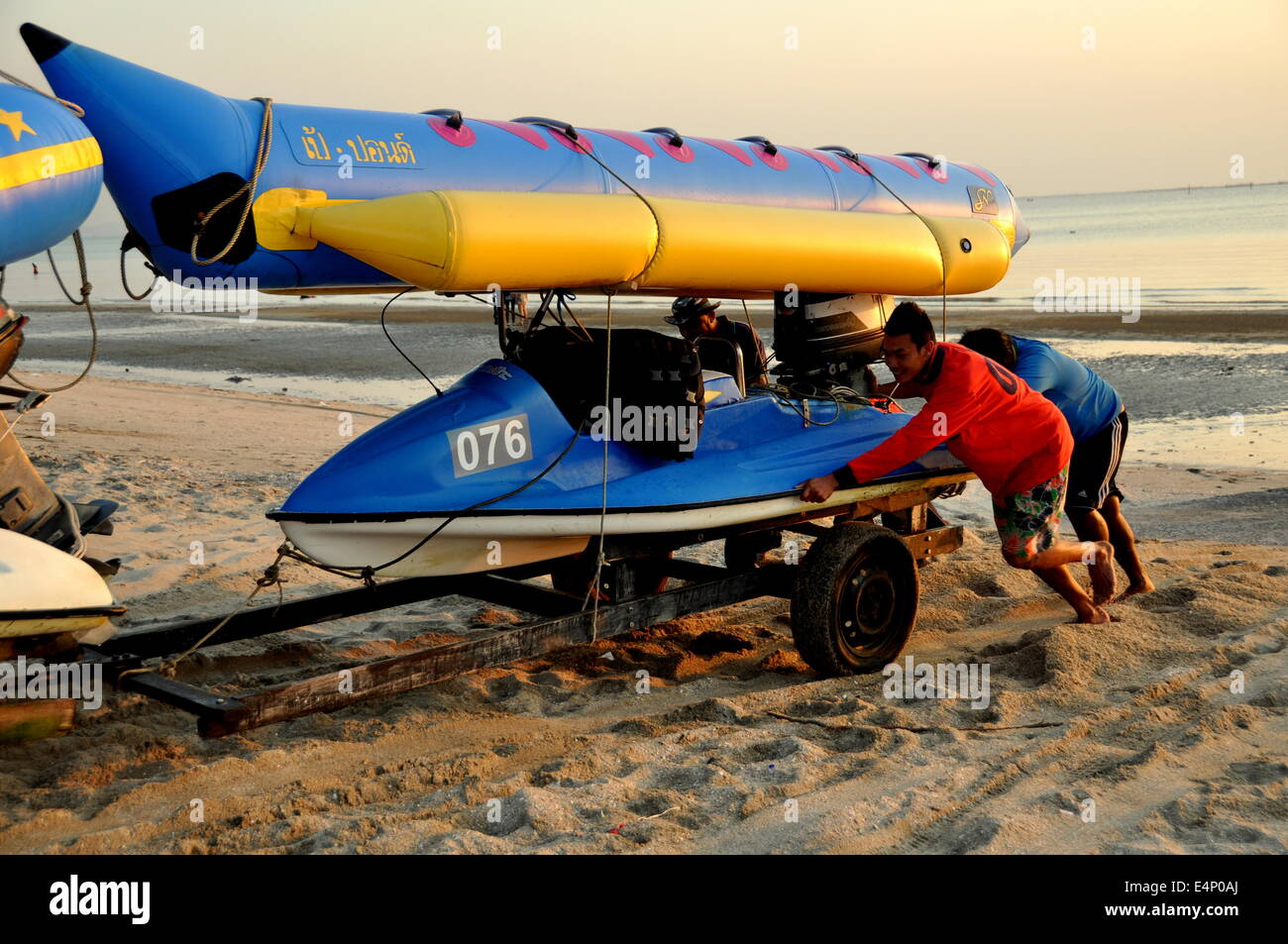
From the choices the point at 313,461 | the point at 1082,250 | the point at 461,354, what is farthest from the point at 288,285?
the point at 1082,250

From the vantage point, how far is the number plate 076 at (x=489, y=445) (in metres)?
4.28

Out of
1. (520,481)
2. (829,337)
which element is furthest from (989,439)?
(520,481)

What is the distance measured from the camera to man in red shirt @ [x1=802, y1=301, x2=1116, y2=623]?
475 cm

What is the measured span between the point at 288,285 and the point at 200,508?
3337 millimetres

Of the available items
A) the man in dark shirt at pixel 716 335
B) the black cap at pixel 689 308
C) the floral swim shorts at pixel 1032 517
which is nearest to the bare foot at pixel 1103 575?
the floral swim shorts at pixel 1032 517

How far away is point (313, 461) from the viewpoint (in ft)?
30.7

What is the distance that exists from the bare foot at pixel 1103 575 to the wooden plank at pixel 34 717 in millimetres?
4320

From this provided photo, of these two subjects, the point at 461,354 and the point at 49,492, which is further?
the point at 461,354

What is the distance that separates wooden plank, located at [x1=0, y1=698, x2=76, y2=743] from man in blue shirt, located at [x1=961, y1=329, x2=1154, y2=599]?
3964mm

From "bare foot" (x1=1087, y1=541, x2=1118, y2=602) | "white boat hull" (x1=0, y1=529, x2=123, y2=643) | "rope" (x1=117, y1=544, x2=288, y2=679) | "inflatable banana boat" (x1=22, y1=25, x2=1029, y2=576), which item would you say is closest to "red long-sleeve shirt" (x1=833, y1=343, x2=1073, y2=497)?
"inflatable banana boat" (x1=22, y1=25, x2=1029, y2=576)

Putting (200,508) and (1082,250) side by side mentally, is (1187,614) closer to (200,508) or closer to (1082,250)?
(200,508)

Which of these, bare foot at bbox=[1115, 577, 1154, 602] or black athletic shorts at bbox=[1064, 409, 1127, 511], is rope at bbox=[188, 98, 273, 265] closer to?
black athletic shorts at bbox=[1064, 409, 1127, 511]

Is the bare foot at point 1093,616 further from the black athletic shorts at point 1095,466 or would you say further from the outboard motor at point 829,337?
the outboard motor at point 829,337

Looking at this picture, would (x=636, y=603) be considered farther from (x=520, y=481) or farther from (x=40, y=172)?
(x=40, y=172)
